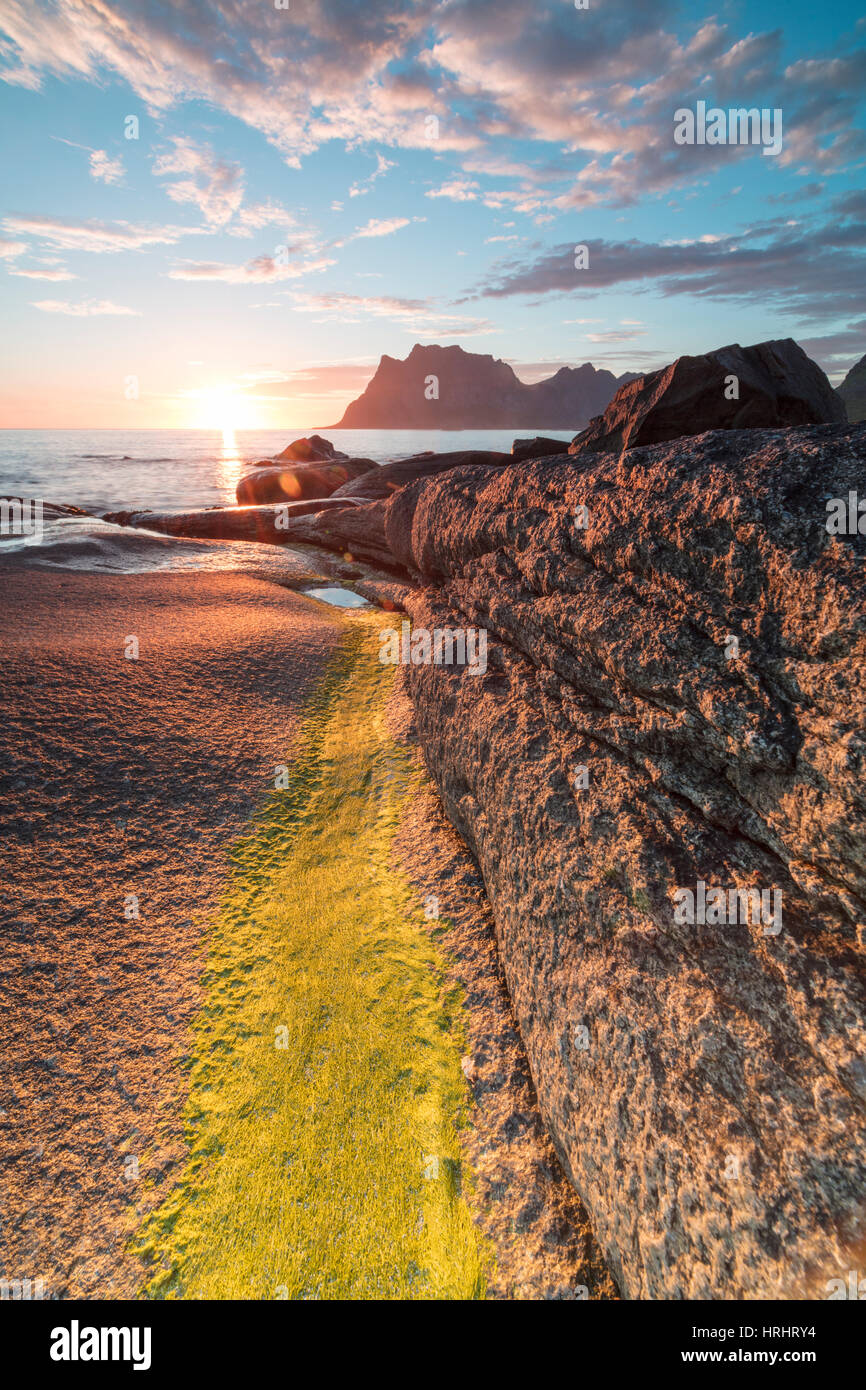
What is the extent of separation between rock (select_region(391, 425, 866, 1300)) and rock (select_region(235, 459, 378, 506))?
51.3 m

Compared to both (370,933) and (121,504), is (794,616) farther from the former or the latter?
(121,504)

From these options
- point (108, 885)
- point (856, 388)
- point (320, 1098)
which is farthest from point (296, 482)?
point (856, 388)

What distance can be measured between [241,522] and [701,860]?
37369mm

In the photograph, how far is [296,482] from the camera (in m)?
55.6

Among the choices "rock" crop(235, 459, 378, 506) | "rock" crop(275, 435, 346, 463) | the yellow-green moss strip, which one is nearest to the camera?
the yellow-green moss strip

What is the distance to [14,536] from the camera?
1090 inches

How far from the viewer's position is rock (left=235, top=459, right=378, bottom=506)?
55.0 meters

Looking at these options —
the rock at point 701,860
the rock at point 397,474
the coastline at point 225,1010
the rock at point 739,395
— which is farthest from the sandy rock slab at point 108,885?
the rock at point 397,474

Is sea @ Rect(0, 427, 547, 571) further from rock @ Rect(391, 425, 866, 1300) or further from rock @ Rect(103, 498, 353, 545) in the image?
rock @ Rect(391, 425, 866, 1300)

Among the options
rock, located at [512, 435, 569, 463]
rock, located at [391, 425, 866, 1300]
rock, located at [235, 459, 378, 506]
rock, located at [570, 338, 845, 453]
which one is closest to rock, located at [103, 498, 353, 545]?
rock, located at [512, 435, 569, 463]

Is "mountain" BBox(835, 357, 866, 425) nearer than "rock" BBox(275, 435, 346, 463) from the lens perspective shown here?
No

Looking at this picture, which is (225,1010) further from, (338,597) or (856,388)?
(856,388)
